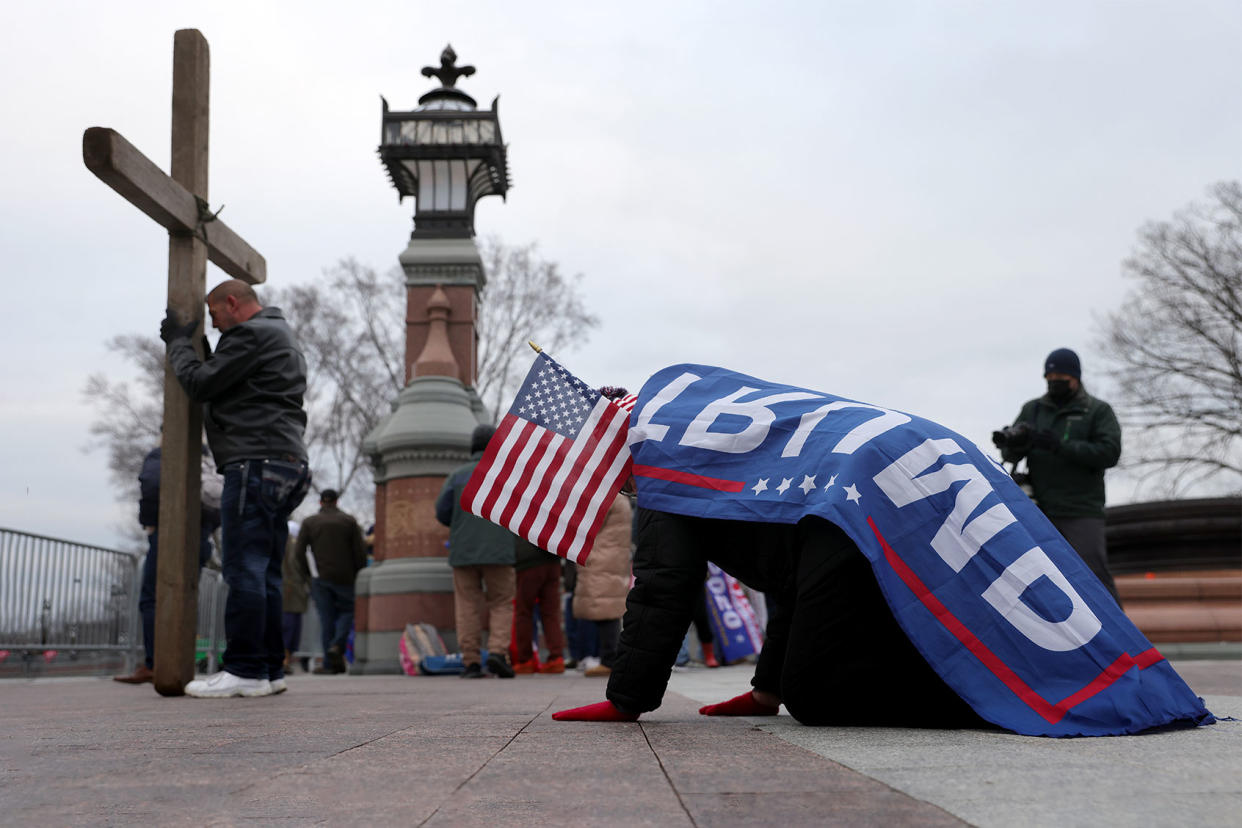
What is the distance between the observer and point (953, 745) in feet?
9.30

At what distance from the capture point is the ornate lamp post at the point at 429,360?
40.4ft

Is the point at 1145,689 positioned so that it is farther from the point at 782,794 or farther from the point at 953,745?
the point at 782,794

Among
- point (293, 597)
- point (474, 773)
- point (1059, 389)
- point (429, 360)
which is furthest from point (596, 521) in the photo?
point (293, 597)

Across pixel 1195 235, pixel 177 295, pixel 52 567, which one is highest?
pixel 1195 235

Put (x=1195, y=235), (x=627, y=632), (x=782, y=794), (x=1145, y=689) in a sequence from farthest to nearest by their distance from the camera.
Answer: (x=1195, y=235) < (x=627, y=632) < (x=1145, y=689) < (x=782, y=794)

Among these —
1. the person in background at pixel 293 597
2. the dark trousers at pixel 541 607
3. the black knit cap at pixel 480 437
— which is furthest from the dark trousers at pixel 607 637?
the person in background at pixel 293 597

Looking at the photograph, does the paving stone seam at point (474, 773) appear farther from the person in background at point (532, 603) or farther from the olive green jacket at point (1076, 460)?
the person in background at point (532, 603)

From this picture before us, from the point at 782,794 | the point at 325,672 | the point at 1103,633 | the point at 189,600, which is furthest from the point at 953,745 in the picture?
the point at 325,672

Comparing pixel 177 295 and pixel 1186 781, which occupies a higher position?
pixel 177 295

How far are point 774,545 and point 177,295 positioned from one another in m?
3.67

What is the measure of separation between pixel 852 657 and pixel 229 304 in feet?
12.6

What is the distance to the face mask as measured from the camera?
6.42 meters

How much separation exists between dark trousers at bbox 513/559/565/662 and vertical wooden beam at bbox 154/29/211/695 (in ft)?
12.8

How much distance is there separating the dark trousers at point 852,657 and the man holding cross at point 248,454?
10.3 ft
